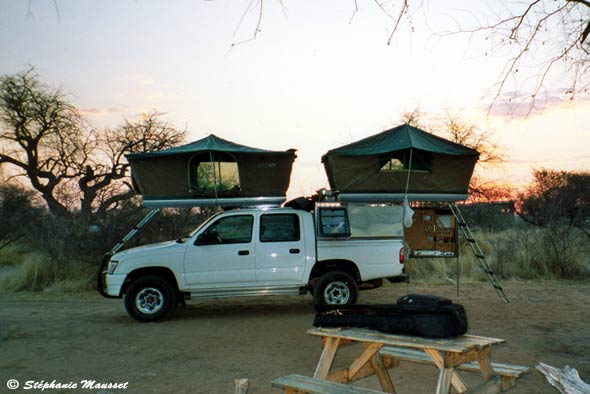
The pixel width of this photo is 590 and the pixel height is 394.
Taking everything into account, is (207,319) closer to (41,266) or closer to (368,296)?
(368,296)

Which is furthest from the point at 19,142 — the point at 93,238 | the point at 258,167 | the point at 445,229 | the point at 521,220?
the point at 521,220

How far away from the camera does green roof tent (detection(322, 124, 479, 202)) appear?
1068cm

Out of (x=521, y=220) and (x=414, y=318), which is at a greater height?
(x=521, y=220)

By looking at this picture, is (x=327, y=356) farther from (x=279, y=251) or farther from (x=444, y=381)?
(x=279, y=251)

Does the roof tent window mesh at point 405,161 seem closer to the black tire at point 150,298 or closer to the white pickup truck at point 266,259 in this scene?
the white pickup truck at point 266,259

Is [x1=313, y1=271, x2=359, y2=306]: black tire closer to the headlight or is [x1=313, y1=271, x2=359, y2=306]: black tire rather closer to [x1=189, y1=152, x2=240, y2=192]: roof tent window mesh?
[x1=189, y1=152, x2=240, y2=192]: roof tent window mesh

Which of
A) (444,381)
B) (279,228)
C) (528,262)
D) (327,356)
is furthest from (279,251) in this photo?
(528,262)

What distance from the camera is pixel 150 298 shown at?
984 cm

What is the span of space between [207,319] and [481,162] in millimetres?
21326

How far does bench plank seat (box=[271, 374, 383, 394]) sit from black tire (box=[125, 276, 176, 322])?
568 cm

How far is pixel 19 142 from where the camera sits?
83.0 feet

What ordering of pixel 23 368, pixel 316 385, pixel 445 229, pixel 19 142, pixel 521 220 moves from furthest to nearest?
1. pixel 521 220
2. pixel 19 142
3. pixel 445 229
4. pixel 23 368
5. pixel 316 385

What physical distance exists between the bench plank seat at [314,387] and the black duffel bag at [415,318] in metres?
0.57

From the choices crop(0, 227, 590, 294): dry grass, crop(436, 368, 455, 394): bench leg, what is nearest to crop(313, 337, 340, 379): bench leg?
crop(436, 368, 455, 394): bench leg
